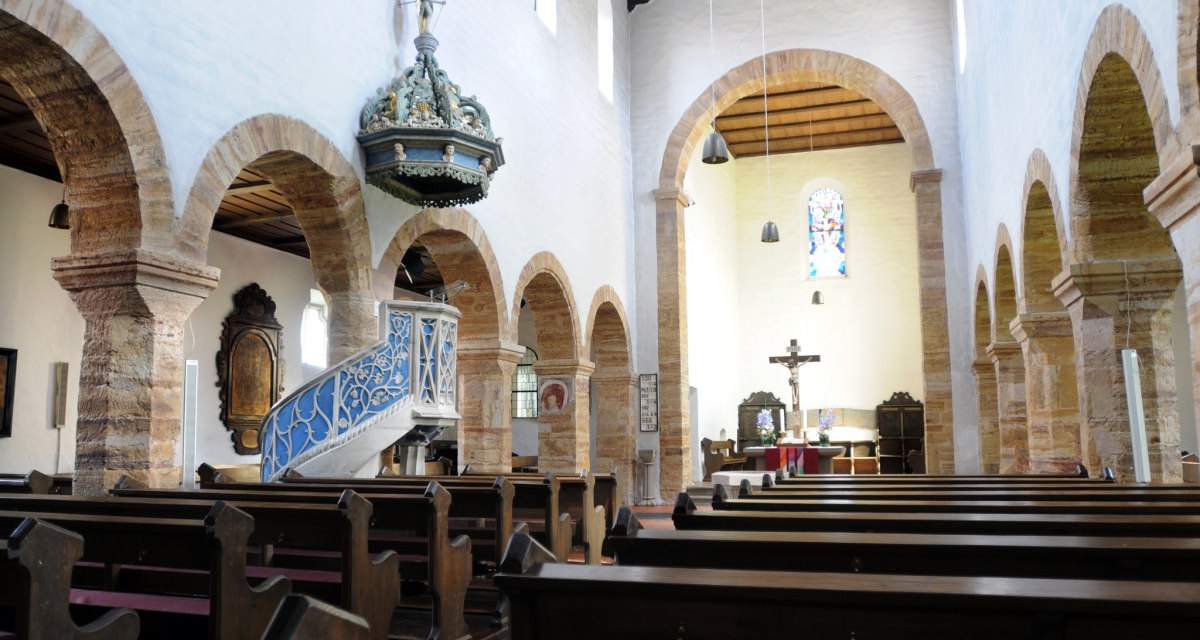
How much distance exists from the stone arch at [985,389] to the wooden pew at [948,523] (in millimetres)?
10639

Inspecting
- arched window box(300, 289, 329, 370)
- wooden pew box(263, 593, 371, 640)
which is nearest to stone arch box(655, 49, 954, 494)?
arched window box(300, 289, 329, 370)

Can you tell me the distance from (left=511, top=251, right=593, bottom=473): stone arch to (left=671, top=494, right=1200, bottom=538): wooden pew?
31.1 feet

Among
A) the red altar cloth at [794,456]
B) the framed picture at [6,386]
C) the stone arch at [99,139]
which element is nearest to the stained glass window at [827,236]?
the red altar cloth at [794,456]

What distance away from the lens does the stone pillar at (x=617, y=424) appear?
49.1 ft

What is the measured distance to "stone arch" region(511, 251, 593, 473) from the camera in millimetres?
12988

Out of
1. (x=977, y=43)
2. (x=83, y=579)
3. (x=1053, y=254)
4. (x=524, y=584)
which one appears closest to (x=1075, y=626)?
(x=524, y=584)

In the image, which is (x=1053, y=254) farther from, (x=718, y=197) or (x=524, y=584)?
(x=718, y=197)

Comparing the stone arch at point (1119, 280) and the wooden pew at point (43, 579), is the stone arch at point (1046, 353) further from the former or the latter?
the wooden pew at point (43, 579)

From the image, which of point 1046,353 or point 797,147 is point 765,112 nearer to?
point 797,147

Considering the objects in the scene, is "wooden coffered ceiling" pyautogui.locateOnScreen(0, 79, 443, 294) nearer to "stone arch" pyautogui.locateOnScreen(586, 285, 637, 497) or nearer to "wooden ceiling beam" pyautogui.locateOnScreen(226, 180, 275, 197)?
"wooden ceiling beam" pyautogui.locateOnScreen(226, 180, 275, 197)

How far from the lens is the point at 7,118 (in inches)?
357

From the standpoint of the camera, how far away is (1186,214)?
4.69 meters

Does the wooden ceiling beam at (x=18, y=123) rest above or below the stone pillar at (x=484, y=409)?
above

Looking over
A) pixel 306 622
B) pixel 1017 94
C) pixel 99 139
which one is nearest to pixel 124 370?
pixel 99 139
